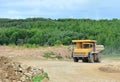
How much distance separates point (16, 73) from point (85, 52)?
20052 millimetres

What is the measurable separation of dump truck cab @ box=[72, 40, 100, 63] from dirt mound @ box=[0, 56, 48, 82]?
59.6 ft

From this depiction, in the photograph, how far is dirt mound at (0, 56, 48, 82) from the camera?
18.6 meters

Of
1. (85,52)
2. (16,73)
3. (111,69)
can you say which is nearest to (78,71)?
(111,69)

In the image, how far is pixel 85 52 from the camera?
128 feet

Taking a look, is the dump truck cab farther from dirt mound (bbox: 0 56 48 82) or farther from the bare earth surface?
dirt mound (bbox: 0 56 48 82)

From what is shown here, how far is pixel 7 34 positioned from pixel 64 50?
3856 cm

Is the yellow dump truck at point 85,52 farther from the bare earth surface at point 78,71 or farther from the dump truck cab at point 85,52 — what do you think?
the bare earth surface at point 78,71

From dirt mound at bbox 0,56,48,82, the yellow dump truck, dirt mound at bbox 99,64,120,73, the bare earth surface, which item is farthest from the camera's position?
the yellow dump truck

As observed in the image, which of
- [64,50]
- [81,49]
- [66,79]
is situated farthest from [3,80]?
[64,50]

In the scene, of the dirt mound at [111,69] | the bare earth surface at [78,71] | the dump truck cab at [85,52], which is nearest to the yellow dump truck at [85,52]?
the dump truck cab at [85,52]

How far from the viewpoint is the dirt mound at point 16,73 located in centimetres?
1862

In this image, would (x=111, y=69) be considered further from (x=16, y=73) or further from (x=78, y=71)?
(x=16, y=73)

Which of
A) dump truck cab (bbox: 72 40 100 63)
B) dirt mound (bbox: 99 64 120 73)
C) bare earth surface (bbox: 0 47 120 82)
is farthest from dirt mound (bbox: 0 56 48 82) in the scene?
dump truck cab (bbox: 72 40 100 63)

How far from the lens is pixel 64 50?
169 ft
